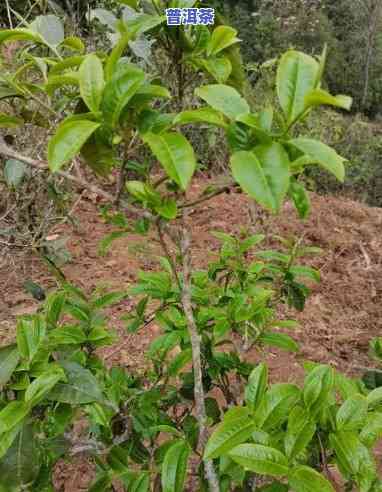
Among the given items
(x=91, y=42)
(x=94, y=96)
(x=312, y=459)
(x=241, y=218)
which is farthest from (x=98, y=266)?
(x=94, y=96)

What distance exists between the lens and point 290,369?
8.80ft

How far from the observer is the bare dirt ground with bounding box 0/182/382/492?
108 inches

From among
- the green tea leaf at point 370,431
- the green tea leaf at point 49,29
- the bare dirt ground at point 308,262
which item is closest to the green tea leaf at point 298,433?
the green tea leaf at point 370,431

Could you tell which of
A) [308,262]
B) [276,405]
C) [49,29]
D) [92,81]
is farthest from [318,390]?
[308,262]

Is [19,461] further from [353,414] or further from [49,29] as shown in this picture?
[49,29]

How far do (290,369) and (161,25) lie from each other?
214 centimetres

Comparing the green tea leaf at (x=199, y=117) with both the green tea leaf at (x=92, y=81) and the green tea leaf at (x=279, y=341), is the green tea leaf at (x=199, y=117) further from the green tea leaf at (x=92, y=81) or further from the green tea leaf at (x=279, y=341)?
Answer: the green tea leaf at (x=279, y=341)

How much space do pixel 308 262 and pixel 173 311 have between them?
2.50 meters

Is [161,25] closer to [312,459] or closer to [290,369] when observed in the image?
[312,459]

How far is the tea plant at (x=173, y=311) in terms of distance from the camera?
702 millimetres

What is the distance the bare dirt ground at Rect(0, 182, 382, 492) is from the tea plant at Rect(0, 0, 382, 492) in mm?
989

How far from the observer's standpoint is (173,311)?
1.29 m

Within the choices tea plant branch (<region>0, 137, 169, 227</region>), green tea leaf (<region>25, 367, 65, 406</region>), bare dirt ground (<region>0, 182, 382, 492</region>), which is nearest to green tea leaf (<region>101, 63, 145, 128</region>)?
tea plant branch (<region>0, 137, 169, 227</region>)

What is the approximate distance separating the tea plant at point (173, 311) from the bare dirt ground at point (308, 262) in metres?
0.99
